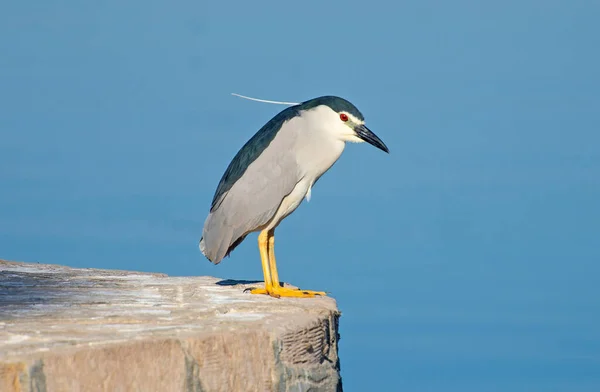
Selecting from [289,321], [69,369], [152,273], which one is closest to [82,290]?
[152,273]

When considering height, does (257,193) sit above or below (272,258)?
above

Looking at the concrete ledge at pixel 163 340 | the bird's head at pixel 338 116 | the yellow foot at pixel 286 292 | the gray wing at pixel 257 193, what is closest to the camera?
the concrete ledge at pixel 163 340

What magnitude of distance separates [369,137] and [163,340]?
8.73 feet

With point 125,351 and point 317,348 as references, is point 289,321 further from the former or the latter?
point 125,351

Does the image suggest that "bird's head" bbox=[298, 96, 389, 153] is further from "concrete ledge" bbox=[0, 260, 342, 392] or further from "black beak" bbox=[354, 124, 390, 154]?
"concrete ledge" bbox=[0, 260, 342, 392]

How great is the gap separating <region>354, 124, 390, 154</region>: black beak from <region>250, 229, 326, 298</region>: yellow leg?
0.90 metres

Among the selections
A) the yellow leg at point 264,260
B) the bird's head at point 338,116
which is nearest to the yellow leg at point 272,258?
the yellow leg at point 264,260

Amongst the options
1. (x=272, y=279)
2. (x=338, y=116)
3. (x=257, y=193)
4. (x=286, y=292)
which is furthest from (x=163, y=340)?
(x=338, y=116)

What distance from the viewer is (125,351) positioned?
4.43 meters

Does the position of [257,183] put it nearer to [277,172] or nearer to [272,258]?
[277,172]

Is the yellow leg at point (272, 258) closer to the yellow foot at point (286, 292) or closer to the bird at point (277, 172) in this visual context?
the bird at point (277, 172)

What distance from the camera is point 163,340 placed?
4559 mm

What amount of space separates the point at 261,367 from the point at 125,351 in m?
0.85

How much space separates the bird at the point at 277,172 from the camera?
648 cm
